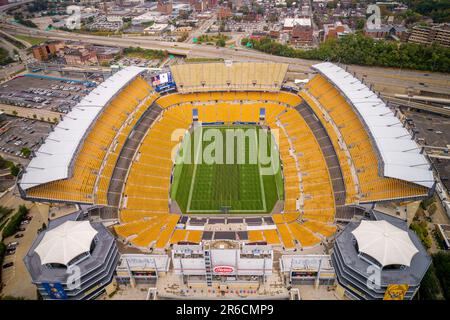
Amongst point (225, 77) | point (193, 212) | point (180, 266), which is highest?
point (225, 77)

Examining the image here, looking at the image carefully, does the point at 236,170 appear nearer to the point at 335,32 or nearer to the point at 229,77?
the point at 229,77

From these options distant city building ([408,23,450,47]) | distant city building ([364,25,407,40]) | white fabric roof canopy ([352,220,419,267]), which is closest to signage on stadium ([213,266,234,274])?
white fabric roof canopy ([352,220,419,267])

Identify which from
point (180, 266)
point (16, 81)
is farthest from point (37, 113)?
point (180, 266)

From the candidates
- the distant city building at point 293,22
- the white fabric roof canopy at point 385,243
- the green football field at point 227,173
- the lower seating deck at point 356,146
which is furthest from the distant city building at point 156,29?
the white fabric roof canopy at point 385,243

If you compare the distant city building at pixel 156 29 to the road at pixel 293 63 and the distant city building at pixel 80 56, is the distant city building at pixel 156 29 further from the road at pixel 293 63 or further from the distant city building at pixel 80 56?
the distant city building at pixel 80 56

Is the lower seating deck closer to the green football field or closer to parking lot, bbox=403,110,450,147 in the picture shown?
the green football field

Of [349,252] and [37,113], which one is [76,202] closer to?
[349,252]

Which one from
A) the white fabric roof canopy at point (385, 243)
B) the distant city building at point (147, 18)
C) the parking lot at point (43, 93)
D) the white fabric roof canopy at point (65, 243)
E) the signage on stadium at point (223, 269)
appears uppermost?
the distant city building at point (147, 18)
